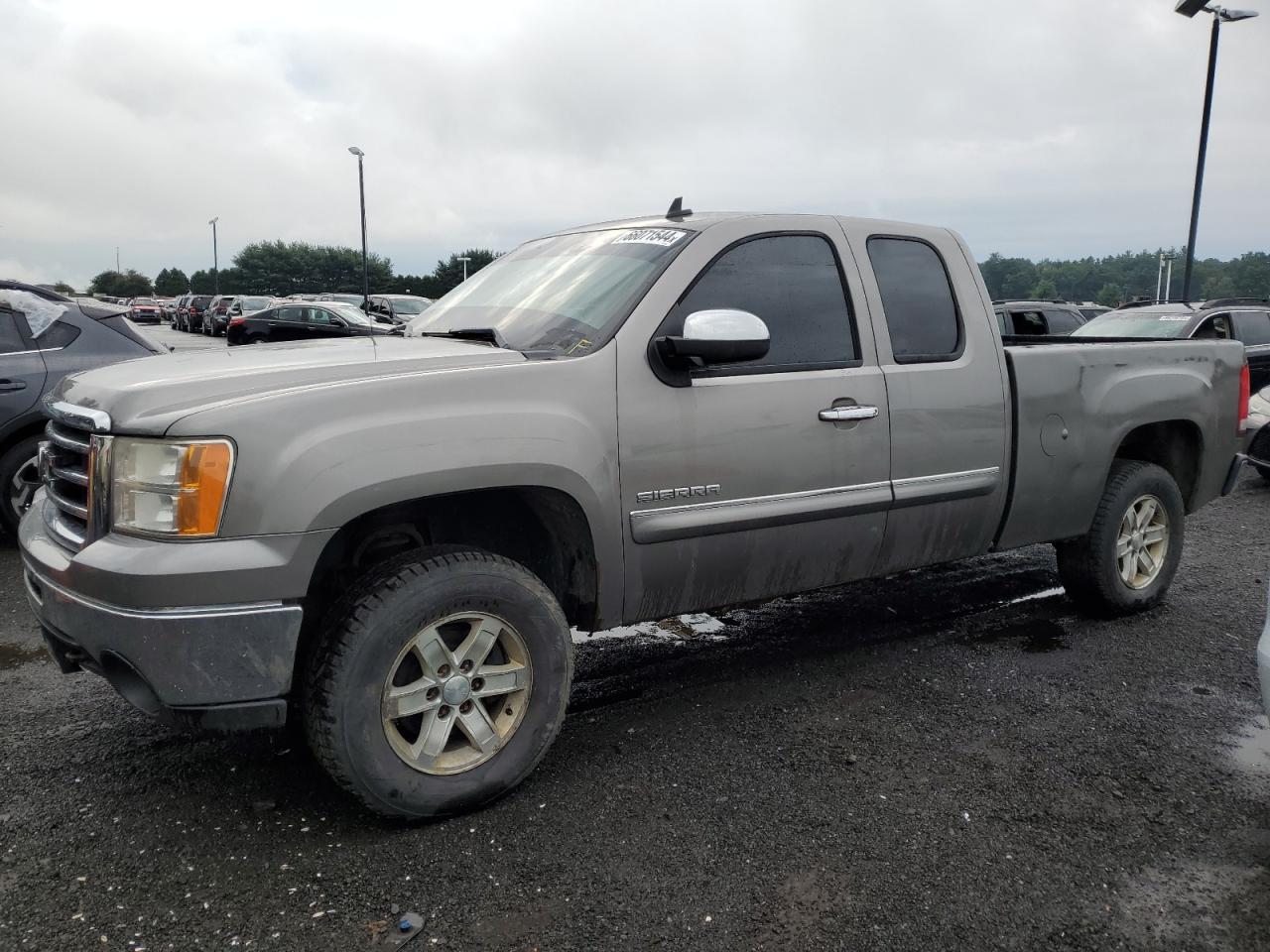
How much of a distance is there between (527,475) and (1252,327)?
1323 cm

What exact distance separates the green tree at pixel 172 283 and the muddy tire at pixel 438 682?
122513 millimetres

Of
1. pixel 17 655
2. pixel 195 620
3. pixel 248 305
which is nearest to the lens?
pixel 195 620

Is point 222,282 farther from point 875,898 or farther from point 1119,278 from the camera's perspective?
point 875,898

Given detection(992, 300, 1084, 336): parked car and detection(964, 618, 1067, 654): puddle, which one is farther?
detection(992, 300, 1084, 336): parked car

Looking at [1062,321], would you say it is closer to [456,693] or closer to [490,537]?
[490,537]

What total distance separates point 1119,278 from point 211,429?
8124 centimetres

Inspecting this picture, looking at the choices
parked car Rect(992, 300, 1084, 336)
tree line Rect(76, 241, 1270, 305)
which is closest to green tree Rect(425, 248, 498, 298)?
tree line Rect(76, 241, 1270, 305)

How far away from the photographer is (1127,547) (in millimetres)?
5062

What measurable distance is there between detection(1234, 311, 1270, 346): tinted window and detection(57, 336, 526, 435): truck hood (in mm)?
12528

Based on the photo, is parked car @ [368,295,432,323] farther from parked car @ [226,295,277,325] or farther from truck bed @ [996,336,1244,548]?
truck bed @ [996,336,1244,548]

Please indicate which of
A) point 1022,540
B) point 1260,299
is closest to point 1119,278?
point 1260,299

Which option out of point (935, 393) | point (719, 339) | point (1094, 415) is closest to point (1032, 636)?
point (1094, 415)

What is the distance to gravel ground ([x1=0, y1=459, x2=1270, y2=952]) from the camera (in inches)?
103

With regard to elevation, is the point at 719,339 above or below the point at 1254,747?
above
